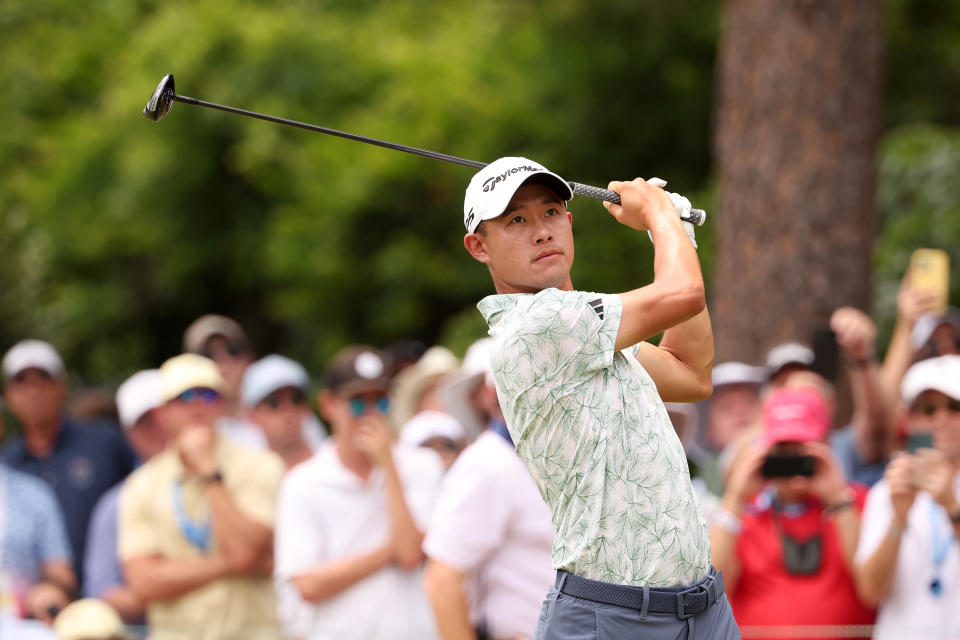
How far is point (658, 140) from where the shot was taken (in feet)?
42.7

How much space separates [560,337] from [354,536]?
2.46m

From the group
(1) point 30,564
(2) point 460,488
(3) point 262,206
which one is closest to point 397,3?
(3) point 262,206

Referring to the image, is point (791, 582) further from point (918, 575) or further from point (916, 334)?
point (916, 334)

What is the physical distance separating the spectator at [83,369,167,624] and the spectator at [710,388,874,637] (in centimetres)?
239

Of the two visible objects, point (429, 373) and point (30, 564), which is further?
point (429, 373)

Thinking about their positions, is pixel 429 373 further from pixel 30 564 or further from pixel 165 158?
pixel 165 158

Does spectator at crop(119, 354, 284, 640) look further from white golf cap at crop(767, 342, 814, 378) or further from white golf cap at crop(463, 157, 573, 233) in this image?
white golf cap at crop(463, 157, 573, 233)

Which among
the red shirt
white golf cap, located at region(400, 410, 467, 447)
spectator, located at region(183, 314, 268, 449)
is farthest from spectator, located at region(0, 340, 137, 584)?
the red shirt

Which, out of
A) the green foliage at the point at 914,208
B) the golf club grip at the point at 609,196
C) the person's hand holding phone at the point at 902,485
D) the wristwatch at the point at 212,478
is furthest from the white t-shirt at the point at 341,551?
the green foliage at the point at 914,208

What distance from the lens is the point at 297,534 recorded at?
16.0 feet

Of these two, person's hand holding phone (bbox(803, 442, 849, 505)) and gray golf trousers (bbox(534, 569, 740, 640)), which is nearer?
gray golf trousers (bbox(534, 569, 740, 640))

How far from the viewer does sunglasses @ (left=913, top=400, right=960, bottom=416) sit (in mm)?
4531

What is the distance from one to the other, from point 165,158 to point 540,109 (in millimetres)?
5492

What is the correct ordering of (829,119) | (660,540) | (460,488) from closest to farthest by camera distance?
(660,540) < (460,488) < (829,119)
